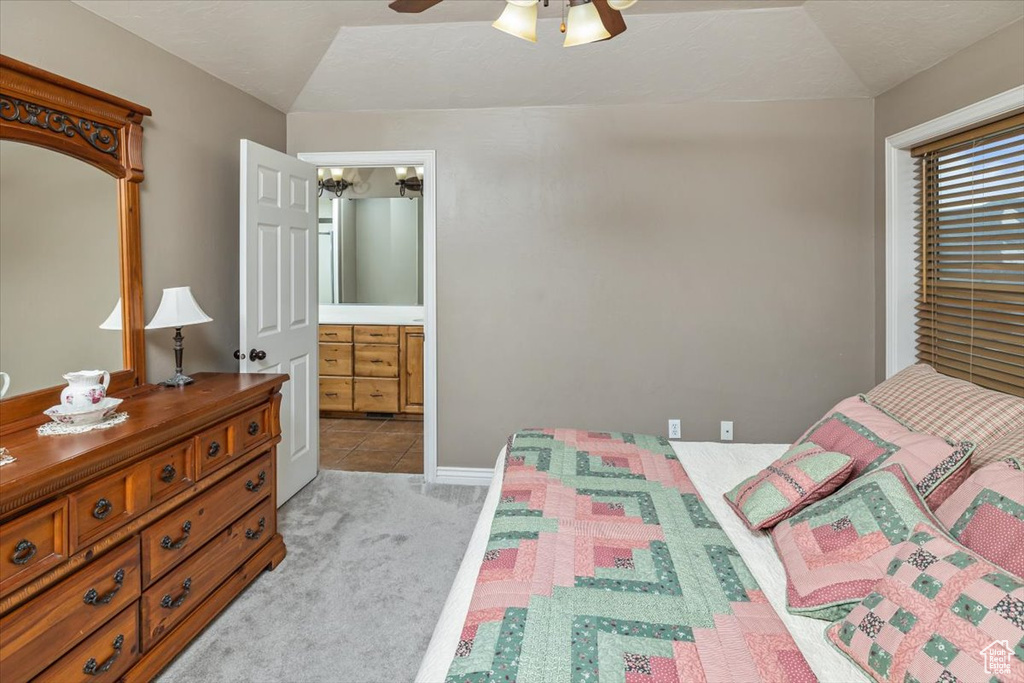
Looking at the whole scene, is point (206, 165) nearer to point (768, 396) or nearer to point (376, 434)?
point (376, 434)

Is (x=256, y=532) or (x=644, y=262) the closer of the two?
(x=256, y=532)

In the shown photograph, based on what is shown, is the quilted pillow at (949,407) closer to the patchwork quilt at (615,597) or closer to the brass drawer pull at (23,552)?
the patchwork quilt at (615,597)

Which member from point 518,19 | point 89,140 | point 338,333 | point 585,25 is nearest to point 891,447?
point 585,25

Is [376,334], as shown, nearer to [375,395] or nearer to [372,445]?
[375,395]

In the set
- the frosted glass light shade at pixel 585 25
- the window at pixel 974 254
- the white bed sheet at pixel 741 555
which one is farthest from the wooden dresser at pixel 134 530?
the window at pixel 974 254

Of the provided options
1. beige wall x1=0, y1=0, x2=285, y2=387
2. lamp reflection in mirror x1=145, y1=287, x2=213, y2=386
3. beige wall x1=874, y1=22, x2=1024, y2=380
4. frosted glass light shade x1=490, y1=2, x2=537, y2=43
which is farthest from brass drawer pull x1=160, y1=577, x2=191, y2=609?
beige wall x1=874, y1=22, x2=1024, y2=380

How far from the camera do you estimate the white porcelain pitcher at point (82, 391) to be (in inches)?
70.9

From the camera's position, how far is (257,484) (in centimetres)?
250

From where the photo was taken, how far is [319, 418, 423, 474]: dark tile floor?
165 inches

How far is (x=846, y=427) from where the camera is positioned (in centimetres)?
182

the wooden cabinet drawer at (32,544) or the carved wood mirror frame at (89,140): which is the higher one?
the carved wood mirror frame at (89,140)

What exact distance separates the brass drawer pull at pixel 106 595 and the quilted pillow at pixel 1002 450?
2.43 m

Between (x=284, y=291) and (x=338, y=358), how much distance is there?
215 cm

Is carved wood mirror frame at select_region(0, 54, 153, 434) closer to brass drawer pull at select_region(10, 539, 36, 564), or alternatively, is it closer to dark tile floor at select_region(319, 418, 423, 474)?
brass drawer pull at select_region(10, 539, 36, 564)
